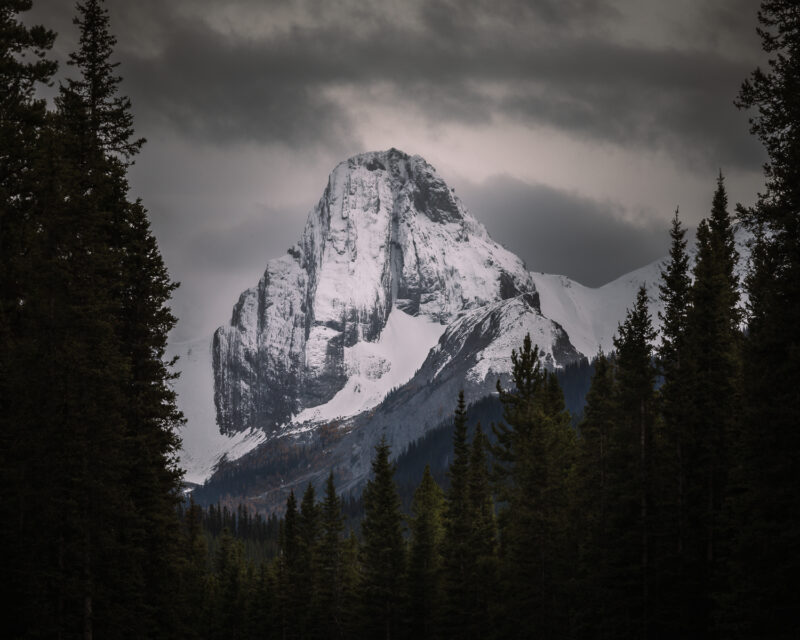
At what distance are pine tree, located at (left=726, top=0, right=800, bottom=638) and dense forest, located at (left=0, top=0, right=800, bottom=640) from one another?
6 centimetres

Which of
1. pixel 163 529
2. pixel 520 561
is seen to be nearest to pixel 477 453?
pixel 520 561

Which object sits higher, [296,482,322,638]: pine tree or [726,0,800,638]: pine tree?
[726,0,800,638]: pine tree

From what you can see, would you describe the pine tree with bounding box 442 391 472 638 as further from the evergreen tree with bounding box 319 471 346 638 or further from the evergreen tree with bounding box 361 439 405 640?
the evergreen tree with bounding box 319 471 346 638

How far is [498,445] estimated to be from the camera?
5062 cm

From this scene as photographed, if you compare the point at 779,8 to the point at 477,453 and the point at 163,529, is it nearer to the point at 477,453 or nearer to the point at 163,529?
the point at 163,529

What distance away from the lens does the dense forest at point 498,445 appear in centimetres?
2262

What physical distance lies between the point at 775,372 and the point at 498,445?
29.5 metres

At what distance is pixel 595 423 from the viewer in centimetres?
4469

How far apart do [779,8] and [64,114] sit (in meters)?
23.1

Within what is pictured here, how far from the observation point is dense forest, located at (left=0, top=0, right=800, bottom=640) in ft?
74.2

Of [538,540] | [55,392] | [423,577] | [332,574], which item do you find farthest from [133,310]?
[332,574]

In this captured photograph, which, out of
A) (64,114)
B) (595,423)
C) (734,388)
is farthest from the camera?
(595,423)

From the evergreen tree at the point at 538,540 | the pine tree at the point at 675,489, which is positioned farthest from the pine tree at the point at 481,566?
the pine tree at the point at 675,489

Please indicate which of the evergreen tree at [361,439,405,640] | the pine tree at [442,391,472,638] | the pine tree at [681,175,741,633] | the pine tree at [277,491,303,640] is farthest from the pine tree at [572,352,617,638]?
the pine tree at [277,491,303,640]
